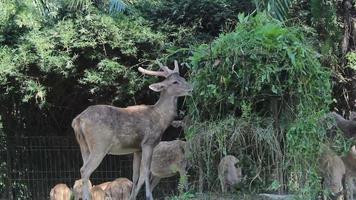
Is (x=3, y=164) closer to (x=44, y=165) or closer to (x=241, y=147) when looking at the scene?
(x=44, y=165)

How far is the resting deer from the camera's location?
9.87m

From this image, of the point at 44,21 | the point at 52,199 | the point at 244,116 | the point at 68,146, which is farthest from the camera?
the point at 68,146

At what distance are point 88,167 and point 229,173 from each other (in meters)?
3.25

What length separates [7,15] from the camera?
13016 mm

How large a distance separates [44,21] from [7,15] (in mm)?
792

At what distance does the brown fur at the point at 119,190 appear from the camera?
9.62 meters

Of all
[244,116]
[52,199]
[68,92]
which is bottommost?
[52,199]

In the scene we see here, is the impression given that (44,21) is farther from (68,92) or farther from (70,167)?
(70,167)

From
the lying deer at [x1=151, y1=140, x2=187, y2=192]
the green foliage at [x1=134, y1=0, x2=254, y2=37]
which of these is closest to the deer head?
the lying deer at [x1=151, y1=140, x2=187, y2=192]

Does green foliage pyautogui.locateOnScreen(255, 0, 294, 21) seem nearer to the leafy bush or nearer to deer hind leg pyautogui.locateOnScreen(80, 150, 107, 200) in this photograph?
the leafy bush

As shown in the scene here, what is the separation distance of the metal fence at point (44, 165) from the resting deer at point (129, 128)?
343cm

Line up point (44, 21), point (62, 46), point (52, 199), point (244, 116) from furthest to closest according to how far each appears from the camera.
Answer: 1. point (44, 21)
2. point (62, 46)
3. point (52, 199)
4. point (244, 116)

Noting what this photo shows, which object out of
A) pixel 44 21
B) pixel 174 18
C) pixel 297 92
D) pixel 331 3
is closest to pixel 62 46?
pixel 44 21

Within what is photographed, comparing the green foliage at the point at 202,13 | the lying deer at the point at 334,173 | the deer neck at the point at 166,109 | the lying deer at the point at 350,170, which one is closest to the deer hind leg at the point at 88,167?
the deer neck at the point at 166,109
